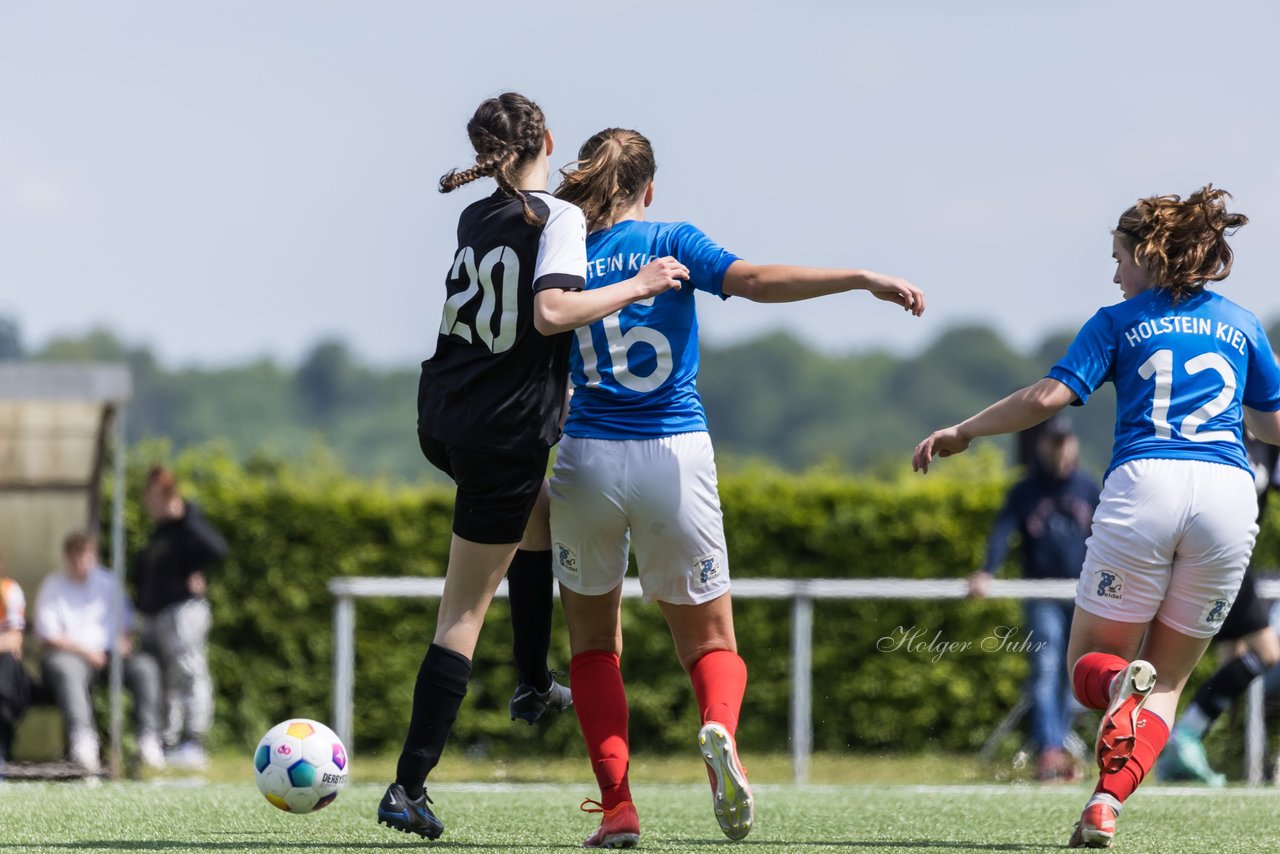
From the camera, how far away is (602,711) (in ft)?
16.4

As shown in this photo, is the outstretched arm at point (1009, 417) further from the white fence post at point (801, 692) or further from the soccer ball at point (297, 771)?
the white fence post at point (801, 692)

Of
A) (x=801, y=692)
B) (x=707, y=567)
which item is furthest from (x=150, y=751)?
(x=707, y=567)

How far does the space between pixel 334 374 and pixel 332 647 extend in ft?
304

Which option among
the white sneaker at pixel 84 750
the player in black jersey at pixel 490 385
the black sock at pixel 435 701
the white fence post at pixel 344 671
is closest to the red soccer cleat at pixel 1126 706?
the player in black jersey at pixel 490 385

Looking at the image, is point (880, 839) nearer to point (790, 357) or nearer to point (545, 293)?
point (545, 293)

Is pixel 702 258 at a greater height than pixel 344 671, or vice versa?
pixel 702 258

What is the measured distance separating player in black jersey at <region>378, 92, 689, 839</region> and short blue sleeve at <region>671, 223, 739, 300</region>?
8 cm

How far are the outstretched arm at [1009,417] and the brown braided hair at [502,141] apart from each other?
4.73 ft

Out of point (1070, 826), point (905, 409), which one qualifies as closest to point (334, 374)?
point (905, 409)

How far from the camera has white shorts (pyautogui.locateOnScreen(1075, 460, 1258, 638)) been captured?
480 cm

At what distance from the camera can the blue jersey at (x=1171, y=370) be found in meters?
4.88

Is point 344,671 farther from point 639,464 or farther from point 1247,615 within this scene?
point 639,464

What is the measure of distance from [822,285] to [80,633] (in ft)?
23.5

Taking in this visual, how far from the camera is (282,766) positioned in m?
5.24
